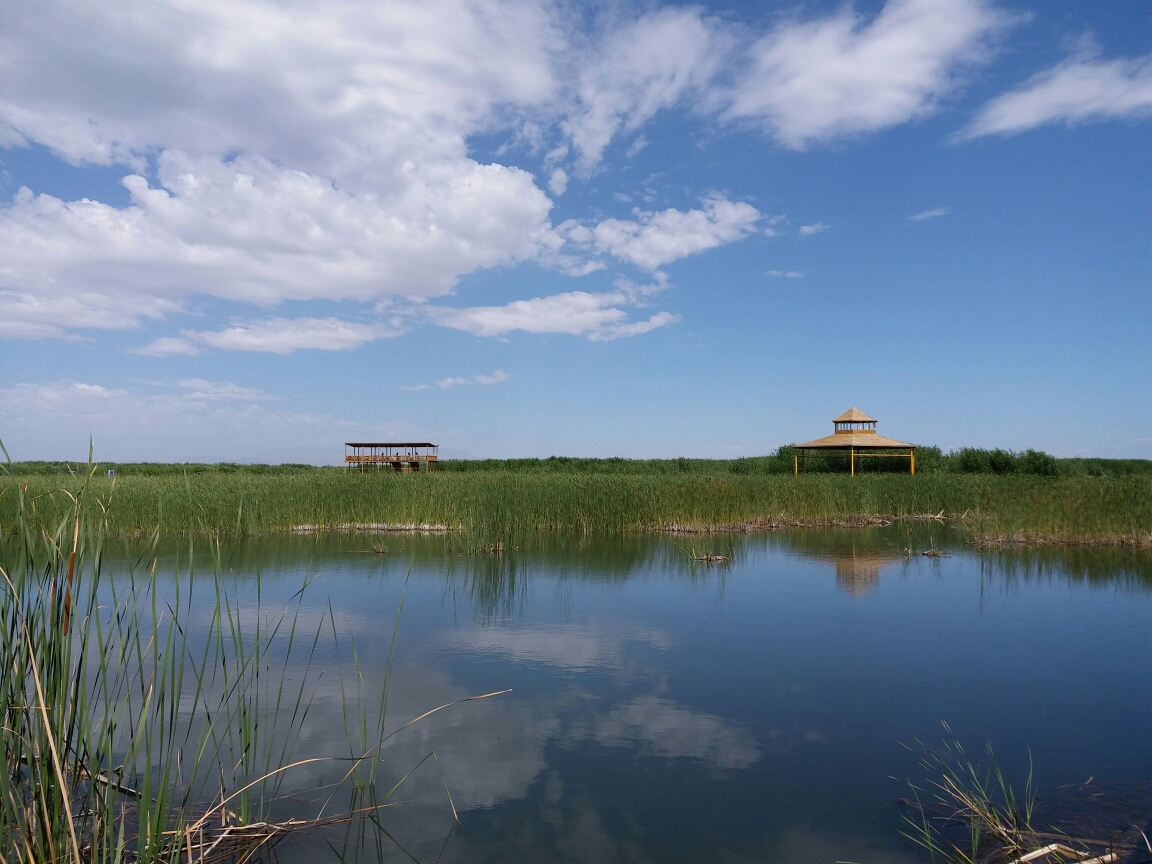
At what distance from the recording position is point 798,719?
154 inches

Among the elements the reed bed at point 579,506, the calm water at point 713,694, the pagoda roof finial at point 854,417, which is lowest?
the calm water at point 713,694

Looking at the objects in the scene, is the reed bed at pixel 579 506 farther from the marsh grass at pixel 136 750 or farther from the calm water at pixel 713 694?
the marsh grass at pixel 136 750

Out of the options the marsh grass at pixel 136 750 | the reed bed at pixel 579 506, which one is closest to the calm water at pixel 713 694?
the marsh grass at pixel 136 750

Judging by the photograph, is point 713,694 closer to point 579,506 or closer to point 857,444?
point 579,506

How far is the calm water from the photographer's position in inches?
112

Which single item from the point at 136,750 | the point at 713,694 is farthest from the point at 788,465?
the point at 136,750

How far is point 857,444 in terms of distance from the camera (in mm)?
23391

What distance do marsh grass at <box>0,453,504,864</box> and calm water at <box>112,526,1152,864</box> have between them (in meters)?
0.13

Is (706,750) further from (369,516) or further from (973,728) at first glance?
(369,516)

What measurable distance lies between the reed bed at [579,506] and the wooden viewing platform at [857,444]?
871cm

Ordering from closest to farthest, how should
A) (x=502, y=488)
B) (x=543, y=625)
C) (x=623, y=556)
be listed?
(x=543, y=625), (x=623, y=556), (x=502, y=488)

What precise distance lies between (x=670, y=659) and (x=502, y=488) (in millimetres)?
7386

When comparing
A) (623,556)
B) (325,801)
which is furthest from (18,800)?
(623,556)

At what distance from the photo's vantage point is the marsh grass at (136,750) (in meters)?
2.07
